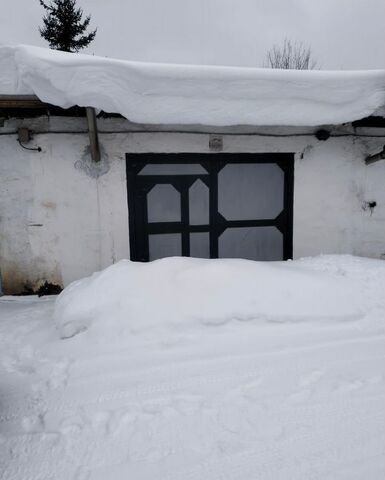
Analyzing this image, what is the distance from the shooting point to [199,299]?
2.89m

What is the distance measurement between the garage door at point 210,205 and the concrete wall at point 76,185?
18 cm

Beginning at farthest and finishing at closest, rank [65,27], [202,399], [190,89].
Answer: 1. [65,27]
2. [190,89]
3. [202,399]

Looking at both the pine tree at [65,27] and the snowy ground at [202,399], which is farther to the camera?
the pine tree at [65,27]

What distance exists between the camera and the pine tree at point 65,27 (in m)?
16.2

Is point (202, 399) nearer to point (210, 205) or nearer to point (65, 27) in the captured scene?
point (210, 205)

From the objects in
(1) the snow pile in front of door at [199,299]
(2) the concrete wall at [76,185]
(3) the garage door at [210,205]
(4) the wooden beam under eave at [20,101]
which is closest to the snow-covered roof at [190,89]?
(4) the wooden beam under eave at [20,101]

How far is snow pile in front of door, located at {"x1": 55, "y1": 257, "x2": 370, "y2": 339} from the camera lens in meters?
2.75

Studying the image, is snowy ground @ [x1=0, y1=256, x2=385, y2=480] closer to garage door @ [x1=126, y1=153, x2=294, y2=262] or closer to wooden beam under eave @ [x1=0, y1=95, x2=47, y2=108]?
garage door @ [x1=126, y1=153, x2=294, y2=262]

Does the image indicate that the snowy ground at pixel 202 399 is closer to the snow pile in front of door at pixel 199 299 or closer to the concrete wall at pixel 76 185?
the snow pile in front of door at pixel 199 299

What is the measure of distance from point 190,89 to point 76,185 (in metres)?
2.11

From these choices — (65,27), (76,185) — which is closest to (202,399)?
(76,185)

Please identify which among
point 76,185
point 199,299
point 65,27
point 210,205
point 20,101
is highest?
point 65,27

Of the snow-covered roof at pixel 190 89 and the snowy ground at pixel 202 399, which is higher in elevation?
the snow-covered roof at pixel 190 89

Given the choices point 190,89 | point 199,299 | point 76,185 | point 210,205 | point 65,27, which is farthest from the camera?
point 65,27
